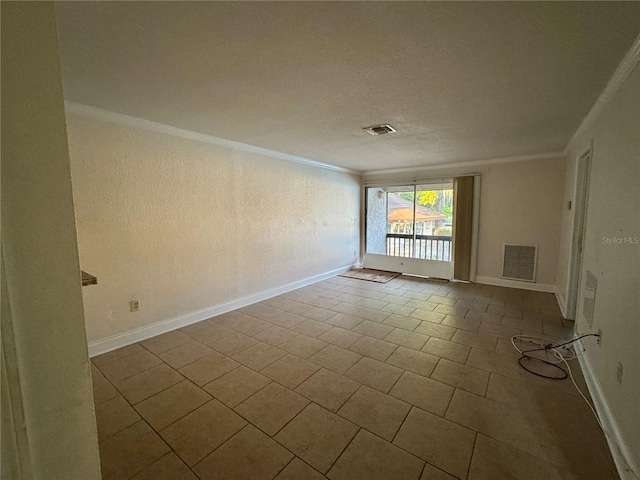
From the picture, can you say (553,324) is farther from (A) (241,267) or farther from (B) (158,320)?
(B) (158,320)

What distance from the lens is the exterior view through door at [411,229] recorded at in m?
5.63

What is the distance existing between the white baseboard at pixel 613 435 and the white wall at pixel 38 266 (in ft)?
7.68

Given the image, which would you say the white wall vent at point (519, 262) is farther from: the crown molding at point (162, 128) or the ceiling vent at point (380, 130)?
the crown molding at point (162, 128)

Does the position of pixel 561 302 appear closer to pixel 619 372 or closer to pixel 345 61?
pixel 619 372

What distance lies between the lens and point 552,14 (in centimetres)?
132

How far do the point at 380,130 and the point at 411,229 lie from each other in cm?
339

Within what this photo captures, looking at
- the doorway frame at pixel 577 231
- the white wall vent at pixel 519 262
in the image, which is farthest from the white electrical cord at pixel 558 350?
the white wall vent at pixel 519 262

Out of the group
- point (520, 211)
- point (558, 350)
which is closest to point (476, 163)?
point (520, 211)

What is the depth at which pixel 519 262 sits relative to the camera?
4.83m

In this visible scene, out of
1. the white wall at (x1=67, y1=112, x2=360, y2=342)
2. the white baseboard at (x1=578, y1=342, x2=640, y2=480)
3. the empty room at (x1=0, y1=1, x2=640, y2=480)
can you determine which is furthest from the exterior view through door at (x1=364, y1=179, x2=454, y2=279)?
the white baseboard at (x1=578, y1=342, x2=640, y2=480)

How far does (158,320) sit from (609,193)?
421cm

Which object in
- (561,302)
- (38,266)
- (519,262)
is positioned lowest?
(561,302)

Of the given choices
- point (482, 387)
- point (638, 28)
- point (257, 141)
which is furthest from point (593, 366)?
point (257, 141)

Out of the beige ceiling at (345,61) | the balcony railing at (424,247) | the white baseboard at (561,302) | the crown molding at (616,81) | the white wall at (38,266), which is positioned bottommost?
the white baseboard at (561,302)
